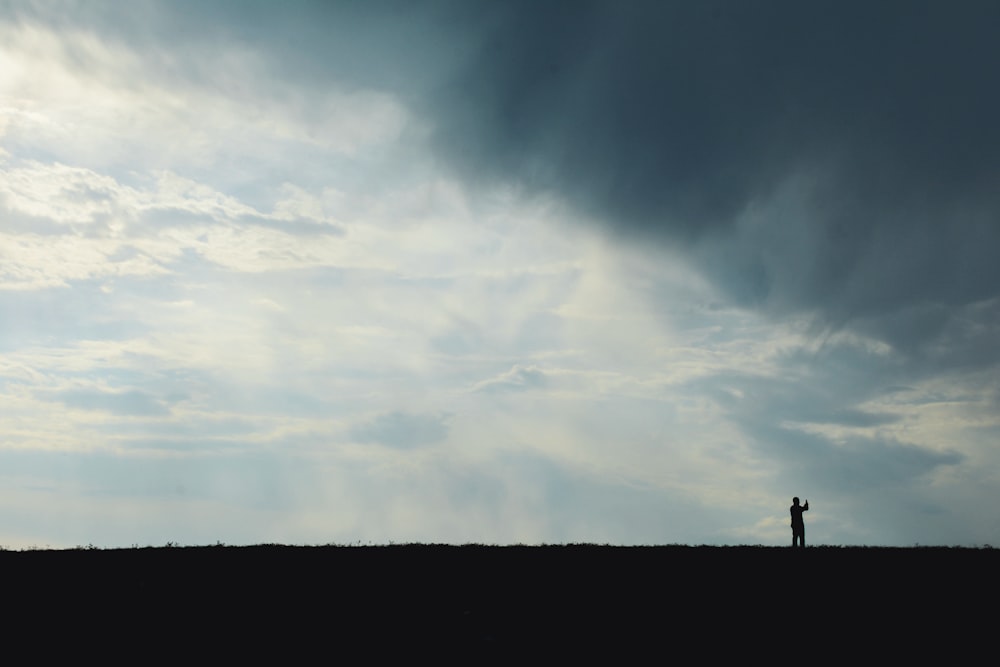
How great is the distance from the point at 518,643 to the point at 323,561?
34.7 ft

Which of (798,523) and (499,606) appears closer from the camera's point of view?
(499,606)

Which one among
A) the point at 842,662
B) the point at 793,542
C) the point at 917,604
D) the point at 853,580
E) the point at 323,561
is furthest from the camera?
the point at 793,542

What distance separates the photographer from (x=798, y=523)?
1393 inches

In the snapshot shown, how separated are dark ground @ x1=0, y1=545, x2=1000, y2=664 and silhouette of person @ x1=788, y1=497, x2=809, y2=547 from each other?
12.5 feet

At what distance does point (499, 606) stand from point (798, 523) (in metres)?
16.8

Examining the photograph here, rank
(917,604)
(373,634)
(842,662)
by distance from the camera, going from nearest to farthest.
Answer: (842,662)
(373,634)
(917,604)

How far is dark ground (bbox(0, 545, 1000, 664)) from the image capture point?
20.8 m

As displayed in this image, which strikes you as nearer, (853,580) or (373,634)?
(373,634)

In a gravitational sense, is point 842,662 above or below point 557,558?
below

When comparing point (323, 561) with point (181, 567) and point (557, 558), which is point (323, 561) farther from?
point (557, 558)

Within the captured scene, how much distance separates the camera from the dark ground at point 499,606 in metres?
20.8

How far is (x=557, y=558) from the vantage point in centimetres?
2992

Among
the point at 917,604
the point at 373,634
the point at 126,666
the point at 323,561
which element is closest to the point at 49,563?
the point at 323,561

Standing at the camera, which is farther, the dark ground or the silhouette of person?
the silhouette of person
